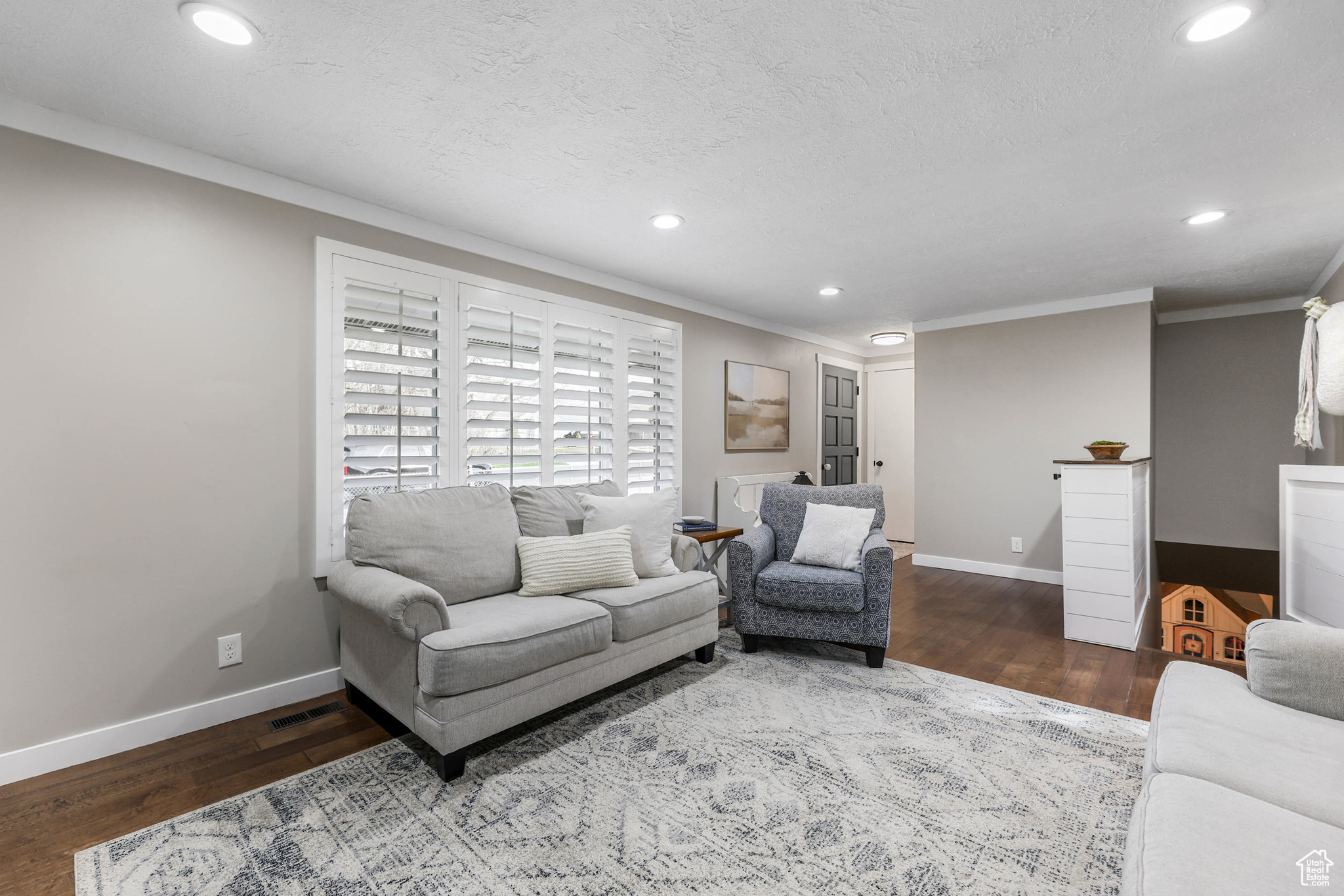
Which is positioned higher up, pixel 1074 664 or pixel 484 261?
pixel 484 261

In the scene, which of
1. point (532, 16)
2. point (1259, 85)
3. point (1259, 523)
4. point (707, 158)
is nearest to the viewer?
point (532, 16)

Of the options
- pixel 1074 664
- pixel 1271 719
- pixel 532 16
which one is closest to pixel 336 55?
pixel 532 16

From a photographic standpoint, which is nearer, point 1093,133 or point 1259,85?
point 1259,85

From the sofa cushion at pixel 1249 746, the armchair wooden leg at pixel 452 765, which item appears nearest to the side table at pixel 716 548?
the armchair wooden leg at pixel 452 765

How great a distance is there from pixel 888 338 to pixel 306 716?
541 cm

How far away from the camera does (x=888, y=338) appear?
5820 mm

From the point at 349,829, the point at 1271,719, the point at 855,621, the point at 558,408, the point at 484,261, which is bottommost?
the point at 349,829

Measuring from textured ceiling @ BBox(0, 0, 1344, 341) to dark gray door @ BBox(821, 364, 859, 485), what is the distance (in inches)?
124

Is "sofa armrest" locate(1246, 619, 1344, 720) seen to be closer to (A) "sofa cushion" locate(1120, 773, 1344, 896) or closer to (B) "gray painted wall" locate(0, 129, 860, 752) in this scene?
(A) "sofa cushion" locate(1120, 773, 1344, 896)

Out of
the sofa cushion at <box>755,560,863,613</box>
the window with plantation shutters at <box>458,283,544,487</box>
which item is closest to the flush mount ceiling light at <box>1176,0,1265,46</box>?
the sofa cushion at <box>755,560,863,613</box>

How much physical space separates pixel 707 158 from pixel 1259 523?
232 inches

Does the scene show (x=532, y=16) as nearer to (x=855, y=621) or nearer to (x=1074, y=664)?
(x=855, y=621)

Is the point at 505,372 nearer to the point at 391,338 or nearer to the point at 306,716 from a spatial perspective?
the point at 391,338

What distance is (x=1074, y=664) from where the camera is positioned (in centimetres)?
319
